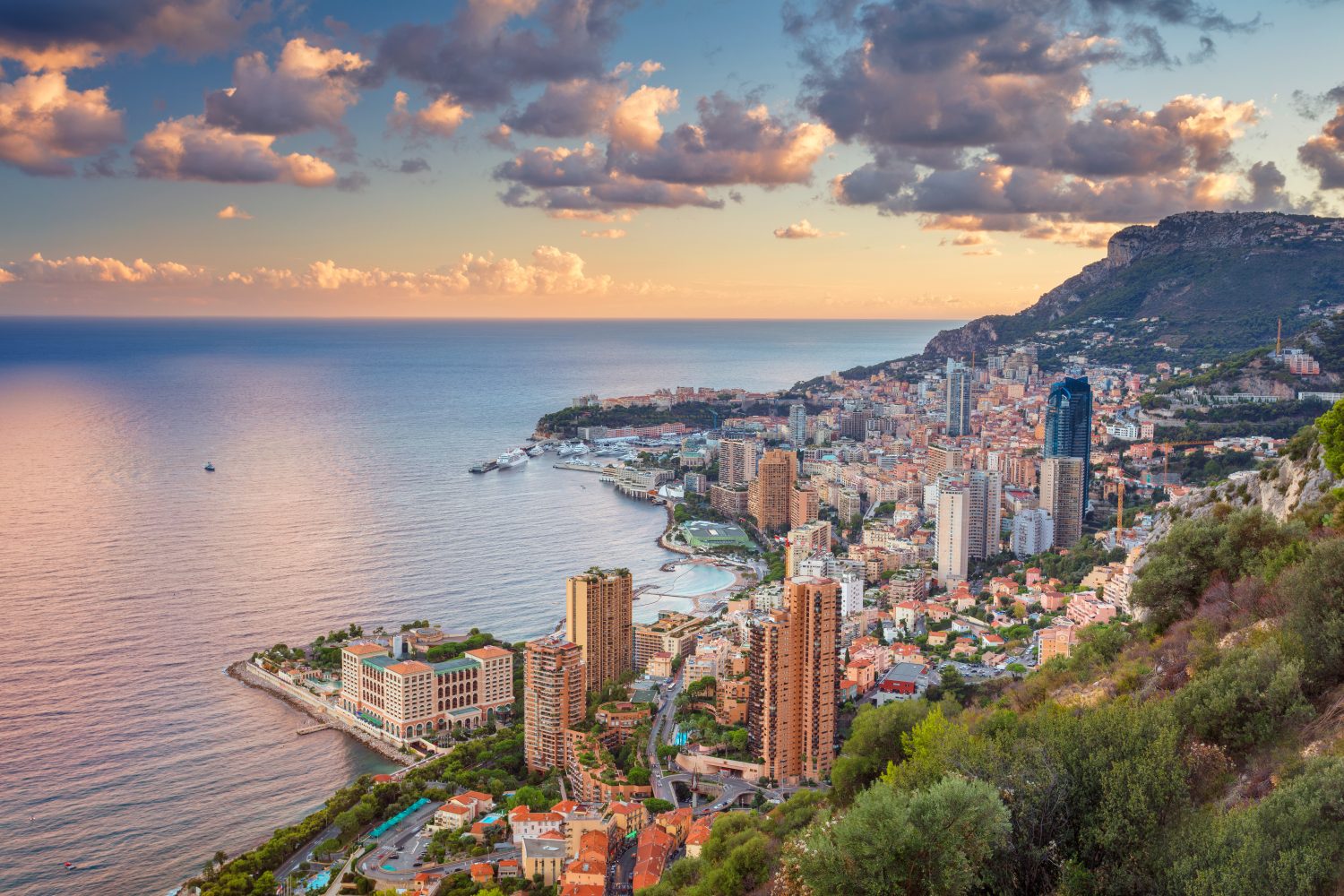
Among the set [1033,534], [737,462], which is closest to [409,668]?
[1033,534]

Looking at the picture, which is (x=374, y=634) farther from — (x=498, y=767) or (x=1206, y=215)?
(x=1206, y=215)

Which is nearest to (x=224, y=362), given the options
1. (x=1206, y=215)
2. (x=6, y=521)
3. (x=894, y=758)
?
(x=6, y=521)

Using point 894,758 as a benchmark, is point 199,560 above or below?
below

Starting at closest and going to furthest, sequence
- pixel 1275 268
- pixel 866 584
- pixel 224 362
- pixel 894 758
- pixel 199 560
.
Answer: pixel 894 758
pixel 199 560
pixel 866 584
pixel 1275 268
pixel 224 362

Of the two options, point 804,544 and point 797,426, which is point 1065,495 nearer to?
point 804,544

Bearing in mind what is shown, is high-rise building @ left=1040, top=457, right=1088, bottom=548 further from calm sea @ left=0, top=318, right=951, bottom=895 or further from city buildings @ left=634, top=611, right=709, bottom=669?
city buildings @ left=634, top=611, right=709, bottom=669

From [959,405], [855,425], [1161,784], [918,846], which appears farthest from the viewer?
[855,425]
